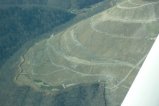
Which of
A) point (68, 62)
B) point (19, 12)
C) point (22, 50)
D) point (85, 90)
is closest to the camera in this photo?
point (85, 90)

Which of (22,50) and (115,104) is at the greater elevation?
(115,104)

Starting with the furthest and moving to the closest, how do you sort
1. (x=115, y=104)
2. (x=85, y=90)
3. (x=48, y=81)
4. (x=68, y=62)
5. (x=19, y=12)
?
1. (x=19, y=12)
2. (x=68, y=62)
3. (x=48, y=81)
4. (x=85, y=90)
5. (x=115, y=104)

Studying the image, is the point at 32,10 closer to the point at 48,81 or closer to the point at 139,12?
the point at 139,12

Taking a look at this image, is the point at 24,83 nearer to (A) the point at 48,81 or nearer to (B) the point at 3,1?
(A) the point at 48,81

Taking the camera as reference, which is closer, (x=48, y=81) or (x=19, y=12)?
(x=48, y=81)

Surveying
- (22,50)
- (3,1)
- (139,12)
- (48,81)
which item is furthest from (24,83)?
(3,1)

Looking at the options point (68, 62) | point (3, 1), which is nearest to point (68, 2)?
point (3, 1)
